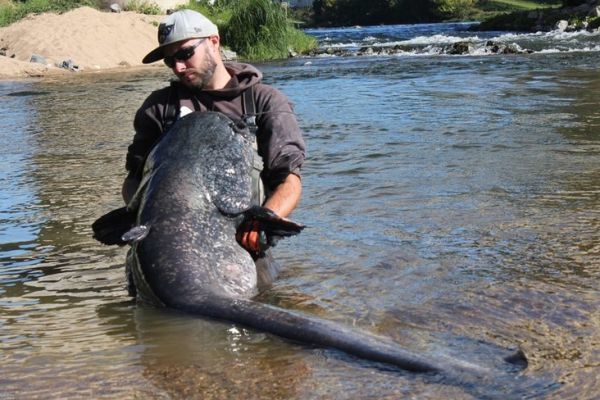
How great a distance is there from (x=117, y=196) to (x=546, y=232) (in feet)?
12.4

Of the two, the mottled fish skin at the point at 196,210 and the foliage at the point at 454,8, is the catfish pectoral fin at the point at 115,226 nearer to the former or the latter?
the mottled fish skin at the point at 196,210

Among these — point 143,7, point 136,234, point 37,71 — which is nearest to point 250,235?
point 136,234

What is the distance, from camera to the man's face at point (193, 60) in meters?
4.49

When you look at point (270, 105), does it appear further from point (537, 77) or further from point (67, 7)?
point (67, 7)

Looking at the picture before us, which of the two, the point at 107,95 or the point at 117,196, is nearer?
the point at 117,196

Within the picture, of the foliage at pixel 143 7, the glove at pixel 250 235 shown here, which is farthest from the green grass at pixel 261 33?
the glove at pixel 250 235

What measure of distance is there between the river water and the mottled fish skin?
0.22 m

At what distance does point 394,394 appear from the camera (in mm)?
3242

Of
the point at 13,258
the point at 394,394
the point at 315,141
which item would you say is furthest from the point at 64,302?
the point at 315,141

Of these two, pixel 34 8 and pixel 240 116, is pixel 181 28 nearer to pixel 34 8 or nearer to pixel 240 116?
pixel 240 116

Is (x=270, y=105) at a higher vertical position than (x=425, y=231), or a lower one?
higher

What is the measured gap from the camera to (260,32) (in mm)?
32812

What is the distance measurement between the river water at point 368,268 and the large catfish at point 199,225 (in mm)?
122

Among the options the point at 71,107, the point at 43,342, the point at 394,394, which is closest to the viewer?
the point at 394,394
